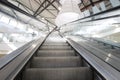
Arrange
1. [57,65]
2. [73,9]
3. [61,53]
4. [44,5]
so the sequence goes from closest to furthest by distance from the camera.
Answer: [57,65], [61,53], [73,9], [44,5]

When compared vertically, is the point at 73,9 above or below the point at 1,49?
above

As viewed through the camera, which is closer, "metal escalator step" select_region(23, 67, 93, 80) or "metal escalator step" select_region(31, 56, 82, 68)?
"metal escalator step" select_region(23, 67, 93, 80)

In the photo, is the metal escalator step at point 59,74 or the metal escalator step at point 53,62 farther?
the metal escalator step at point 53,62

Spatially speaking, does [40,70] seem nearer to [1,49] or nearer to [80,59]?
[80,59]

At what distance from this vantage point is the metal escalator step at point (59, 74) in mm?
1868

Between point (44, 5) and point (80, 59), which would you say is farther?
point (44, 5)

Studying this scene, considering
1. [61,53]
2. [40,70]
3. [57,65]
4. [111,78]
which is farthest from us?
[61,53]

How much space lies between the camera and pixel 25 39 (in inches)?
356

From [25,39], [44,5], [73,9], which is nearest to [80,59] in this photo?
[73,9]

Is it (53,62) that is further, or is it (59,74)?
(53,62)

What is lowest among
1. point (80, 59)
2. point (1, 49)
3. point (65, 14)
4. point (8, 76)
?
point (1, 49)

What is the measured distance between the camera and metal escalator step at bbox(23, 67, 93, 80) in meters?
1.87

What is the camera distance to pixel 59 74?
189 centimetres

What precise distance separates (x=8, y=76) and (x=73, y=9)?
7134mm
